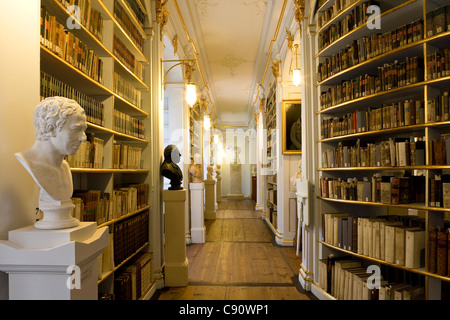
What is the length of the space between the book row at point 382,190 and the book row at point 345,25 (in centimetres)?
133

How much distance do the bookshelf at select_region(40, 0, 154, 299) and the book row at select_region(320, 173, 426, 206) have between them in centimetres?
196

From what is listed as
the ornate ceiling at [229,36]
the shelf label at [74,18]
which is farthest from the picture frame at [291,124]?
the shelf label at [74,18]

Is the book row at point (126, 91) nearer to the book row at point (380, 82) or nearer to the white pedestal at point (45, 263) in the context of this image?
the white pedestal at point (45, 263)

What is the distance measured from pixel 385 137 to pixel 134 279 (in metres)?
2.69

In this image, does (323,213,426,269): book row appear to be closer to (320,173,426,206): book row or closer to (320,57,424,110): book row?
(320,173,426,206): book row

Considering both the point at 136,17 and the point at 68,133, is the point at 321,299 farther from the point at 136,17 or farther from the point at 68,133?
the point at 136,17

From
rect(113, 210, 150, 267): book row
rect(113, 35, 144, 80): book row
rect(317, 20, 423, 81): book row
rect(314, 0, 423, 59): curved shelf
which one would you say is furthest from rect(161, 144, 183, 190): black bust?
rect(314, 0, 423, 59): curved shelf

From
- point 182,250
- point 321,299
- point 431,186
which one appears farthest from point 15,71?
point 321,299

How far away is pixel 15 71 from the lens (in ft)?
4.30

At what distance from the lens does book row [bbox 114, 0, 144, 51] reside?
2.53 m

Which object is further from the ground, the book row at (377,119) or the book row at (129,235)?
the book row at (377,119)

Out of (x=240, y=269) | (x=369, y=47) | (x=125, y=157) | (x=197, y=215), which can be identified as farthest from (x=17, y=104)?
(x=197, y=215)

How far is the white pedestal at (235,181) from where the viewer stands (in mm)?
13766

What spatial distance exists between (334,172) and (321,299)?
1299mm
